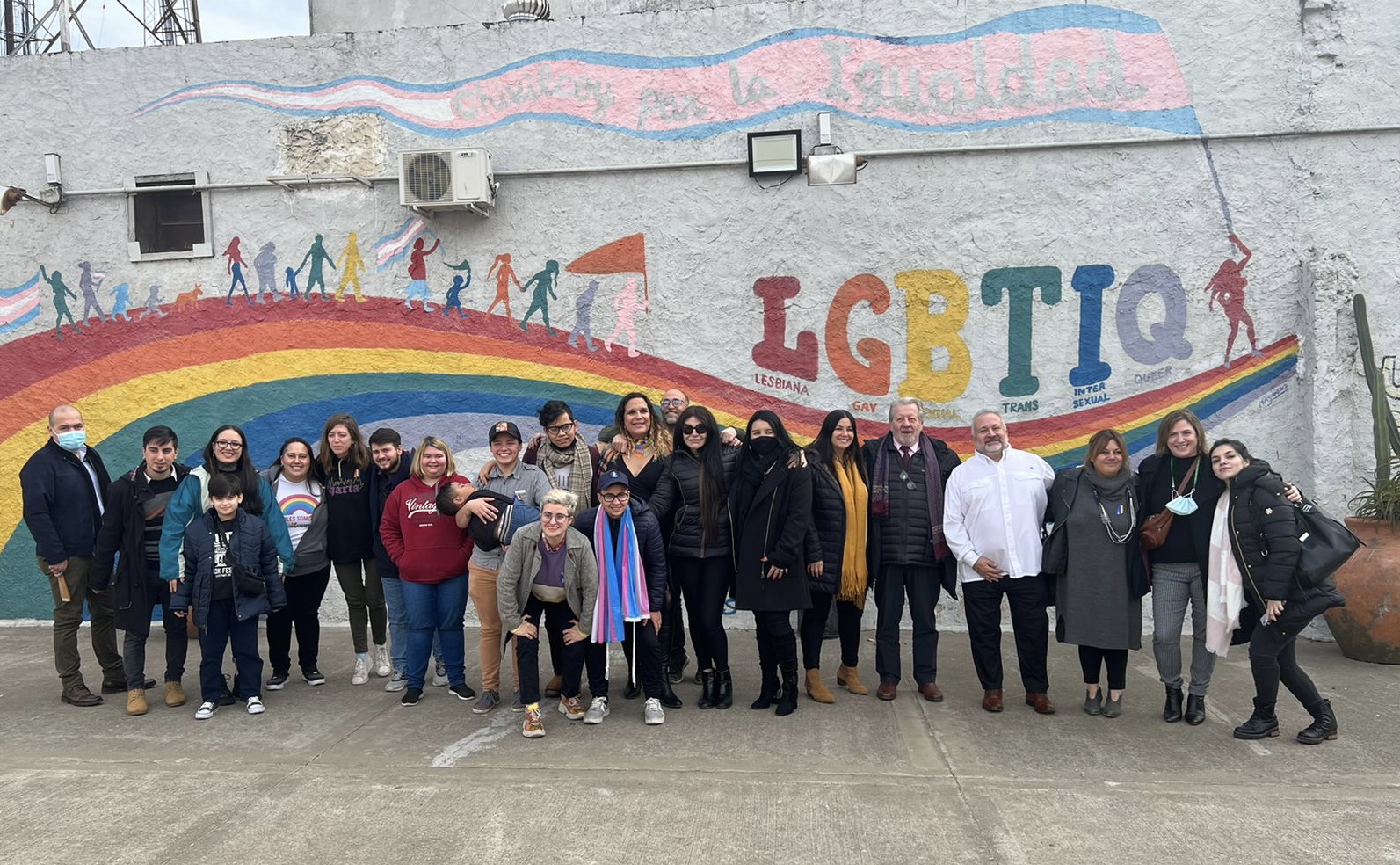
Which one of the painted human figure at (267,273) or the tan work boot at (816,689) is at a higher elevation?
the painted human figure at (267,273)

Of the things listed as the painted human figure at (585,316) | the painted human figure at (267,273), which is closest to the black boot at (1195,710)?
the painted human figure at (585,316)

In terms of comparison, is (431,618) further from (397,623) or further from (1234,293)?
(1234,293)

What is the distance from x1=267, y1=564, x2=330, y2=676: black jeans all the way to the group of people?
0.13 ft

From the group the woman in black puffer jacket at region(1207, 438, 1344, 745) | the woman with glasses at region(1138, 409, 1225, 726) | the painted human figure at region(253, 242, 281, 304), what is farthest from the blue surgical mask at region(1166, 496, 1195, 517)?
the painted human figure at region(253, 242, 281, 304)

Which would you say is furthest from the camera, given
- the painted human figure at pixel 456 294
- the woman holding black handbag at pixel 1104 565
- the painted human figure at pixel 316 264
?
the painted human figure at pixel 316 264

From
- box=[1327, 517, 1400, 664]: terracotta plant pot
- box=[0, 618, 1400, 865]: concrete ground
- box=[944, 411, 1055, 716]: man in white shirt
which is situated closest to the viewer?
box=[0, 618, 1400, 865]: concrete ground

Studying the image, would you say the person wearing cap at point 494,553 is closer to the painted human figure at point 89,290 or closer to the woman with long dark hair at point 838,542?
the woman with long dark hair at point 838,542

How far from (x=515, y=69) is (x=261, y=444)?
371 centimetres

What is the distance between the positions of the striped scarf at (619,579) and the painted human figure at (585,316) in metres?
2.75

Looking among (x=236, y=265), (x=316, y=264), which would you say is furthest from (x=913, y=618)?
(x=236, y=265)

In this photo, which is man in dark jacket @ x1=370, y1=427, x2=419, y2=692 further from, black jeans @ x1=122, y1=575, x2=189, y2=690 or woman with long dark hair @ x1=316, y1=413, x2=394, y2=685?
black jeans @ x1=122, y1=575, x2=189, y2=690

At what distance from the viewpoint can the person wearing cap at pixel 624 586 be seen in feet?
A: 17.4

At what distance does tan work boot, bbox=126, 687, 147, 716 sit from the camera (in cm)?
563

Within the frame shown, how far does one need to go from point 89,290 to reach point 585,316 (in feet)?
13.9
